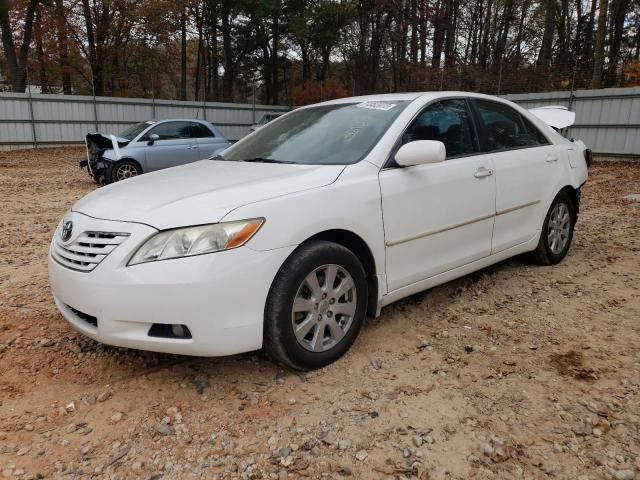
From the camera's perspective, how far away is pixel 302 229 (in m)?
2.67

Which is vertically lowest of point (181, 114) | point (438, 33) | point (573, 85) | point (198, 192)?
point (198, 192)

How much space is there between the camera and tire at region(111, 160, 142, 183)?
1030cm

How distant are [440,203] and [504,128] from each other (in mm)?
1243

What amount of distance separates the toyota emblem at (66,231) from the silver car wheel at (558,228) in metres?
3.88

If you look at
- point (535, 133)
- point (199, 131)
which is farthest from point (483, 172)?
point (199, 131)

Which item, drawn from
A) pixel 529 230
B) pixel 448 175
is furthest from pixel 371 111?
pixel 529 230

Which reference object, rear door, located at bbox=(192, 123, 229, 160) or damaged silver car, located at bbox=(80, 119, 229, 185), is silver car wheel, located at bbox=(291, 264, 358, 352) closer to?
damaged silver car, located at bbox=(80, 119, 229, 185)

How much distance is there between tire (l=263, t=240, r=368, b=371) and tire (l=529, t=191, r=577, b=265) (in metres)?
2.36

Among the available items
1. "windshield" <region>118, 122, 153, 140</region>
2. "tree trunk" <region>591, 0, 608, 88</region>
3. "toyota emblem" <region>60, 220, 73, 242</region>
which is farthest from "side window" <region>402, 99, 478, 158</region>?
"tree trunk" <region>591, 0, 608, 88</region>

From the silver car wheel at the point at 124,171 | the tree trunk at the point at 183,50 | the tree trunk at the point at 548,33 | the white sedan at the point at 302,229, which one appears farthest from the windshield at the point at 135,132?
the tree trunk at the point at 183,50

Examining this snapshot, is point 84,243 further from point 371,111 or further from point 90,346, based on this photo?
point 371,111

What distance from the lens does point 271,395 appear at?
2684mm

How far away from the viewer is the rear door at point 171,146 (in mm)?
10859

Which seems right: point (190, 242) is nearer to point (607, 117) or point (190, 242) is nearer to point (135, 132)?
point (135, 132)
